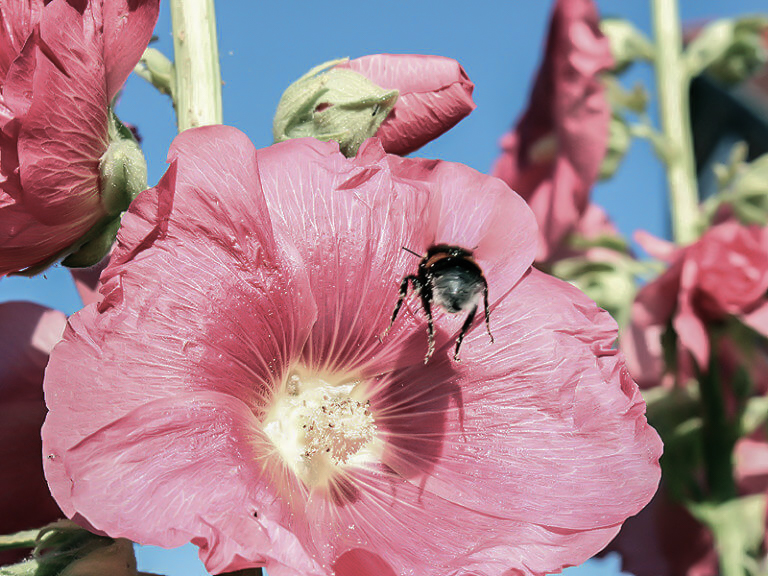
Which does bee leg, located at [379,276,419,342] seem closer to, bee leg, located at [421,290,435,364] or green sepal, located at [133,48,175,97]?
bee leg, located at [421,290,435,364]

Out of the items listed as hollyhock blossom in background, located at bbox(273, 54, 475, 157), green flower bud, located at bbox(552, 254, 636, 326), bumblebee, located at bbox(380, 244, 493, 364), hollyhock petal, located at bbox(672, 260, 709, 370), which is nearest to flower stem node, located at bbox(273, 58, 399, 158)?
hollyhock blossom in background, located at bbox(273, 54, 475, 157)

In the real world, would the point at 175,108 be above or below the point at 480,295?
above

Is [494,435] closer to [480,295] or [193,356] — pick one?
[480,295]

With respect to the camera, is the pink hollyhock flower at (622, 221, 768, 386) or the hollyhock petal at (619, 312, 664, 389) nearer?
the pink hollyhock flower at (622, 221, 768, 386)

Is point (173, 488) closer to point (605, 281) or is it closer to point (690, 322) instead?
point (690, 322)

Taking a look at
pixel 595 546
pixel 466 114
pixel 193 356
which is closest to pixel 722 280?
pixel 466 114

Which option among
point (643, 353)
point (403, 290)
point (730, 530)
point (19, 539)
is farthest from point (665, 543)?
point (19, 539)

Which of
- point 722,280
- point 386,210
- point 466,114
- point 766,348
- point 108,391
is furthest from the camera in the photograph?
point 766,348
